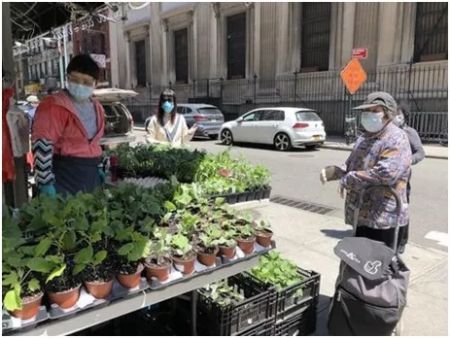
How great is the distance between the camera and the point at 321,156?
1255cm

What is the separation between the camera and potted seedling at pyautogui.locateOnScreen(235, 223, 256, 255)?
7.93 feet

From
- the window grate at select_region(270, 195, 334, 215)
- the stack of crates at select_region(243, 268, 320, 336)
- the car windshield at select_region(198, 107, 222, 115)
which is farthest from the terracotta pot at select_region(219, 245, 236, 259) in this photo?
the car windshield at select_region(198, 107, 222, 115)

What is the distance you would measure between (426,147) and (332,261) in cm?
1114

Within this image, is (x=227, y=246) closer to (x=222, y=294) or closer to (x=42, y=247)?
(x=222, y=294)

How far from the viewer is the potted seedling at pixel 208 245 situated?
224cm

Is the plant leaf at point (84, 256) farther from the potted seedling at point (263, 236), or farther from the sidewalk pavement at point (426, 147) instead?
the sidewalk pavement at point (426, 147)

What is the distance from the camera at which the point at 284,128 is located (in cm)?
1373

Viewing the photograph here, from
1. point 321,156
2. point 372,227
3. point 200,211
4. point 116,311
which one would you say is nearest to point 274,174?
point 321,156

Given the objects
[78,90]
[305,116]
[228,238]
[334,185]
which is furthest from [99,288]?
[305,116]

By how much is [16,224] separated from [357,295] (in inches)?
79.0

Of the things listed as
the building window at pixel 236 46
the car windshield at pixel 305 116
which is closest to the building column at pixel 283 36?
the building window at pixel 236 46

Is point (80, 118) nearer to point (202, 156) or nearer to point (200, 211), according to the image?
point (200, 211)

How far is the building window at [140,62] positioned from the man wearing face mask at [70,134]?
28.3 metres

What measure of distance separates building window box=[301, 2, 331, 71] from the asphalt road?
6.47 meters
